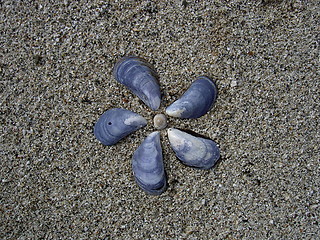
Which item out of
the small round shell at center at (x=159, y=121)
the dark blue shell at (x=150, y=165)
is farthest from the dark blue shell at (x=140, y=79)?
the dark blue shell at (x=150, y=165)

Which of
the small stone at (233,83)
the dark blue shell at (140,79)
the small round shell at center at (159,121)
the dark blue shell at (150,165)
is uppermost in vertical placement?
the dark blue shell at (140,79)

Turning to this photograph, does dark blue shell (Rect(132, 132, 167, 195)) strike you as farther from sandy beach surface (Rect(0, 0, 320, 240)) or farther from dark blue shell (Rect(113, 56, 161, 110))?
dark blue shell (Rect(113, 56, 161, 110))

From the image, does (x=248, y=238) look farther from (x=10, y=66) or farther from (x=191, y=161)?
(x=10, y=66)

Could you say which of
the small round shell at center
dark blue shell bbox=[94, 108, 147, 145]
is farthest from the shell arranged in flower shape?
dark blue shell bbox=[94, 108, 147, 145]

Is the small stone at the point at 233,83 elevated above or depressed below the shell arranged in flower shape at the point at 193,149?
above

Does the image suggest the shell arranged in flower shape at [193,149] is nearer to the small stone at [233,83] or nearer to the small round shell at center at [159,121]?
the small round shell at center at [159,121]

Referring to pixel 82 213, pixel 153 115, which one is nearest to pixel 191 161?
pixel 153 115
